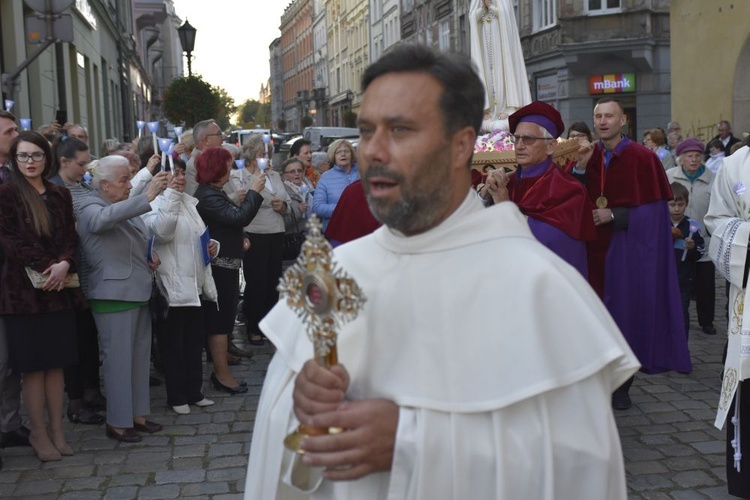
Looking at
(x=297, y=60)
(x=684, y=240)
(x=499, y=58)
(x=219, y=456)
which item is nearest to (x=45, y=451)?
(x=219, y=456)

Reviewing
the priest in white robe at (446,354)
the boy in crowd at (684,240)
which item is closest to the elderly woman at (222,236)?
the boy in crowd at (684,240)

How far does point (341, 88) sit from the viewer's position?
76688 mm

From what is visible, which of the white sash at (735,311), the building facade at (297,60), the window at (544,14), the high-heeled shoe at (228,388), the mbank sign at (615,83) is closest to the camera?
the white sash at (735,311)

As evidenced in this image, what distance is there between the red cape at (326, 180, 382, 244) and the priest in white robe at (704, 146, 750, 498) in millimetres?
2195

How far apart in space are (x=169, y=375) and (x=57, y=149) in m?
1.92

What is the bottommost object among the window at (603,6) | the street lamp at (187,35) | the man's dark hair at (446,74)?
the man's dark hair at (446,74)

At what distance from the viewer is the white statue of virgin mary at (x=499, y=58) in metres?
8.19

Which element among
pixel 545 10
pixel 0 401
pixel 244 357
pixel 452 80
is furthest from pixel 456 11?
pixel 452 80

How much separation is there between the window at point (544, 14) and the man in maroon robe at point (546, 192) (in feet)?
87.8

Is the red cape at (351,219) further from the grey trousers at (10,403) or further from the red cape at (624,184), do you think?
the grey trousers at (10,403)

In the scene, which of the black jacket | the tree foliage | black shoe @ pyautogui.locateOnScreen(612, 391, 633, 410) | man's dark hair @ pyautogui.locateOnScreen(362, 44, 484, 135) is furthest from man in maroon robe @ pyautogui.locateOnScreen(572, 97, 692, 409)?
the tree foliage

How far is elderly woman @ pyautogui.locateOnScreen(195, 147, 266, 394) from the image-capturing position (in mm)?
7344

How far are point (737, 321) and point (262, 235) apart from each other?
17.8 feet

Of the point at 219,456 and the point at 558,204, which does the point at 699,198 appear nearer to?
the point at 558,204
